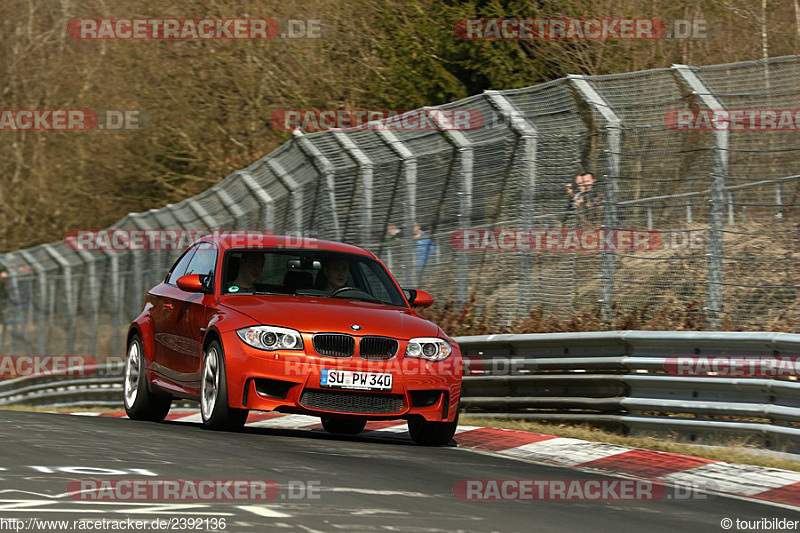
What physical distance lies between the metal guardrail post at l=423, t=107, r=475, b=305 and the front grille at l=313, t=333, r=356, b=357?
489 cm

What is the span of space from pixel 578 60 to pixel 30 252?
12.9 metres

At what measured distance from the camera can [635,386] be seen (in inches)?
438

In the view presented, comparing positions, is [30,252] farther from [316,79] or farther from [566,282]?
[566,282]

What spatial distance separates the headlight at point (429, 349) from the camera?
1066 cm

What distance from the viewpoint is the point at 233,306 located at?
10906 millimetres

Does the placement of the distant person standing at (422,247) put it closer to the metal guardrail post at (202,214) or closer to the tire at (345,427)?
the tire at (345,427)

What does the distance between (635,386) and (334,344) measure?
8.05ft

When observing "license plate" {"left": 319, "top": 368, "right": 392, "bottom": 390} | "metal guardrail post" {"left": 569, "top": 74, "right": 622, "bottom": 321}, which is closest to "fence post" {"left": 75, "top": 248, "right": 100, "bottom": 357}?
"metal guardrail post" {"left": 569, "top": 74, "right": 622, "bottom": 321}

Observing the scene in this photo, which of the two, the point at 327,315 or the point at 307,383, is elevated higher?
the point at 327,315

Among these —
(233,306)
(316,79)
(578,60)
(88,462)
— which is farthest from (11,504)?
(316,79)

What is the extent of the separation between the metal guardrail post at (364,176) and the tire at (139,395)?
185 inches

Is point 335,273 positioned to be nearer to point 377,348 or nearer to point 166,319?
point 377,348

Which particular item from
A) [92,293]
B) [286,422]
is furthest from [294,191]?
[92,293]

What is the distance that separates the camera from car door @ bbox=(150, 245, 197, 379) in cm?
1200
